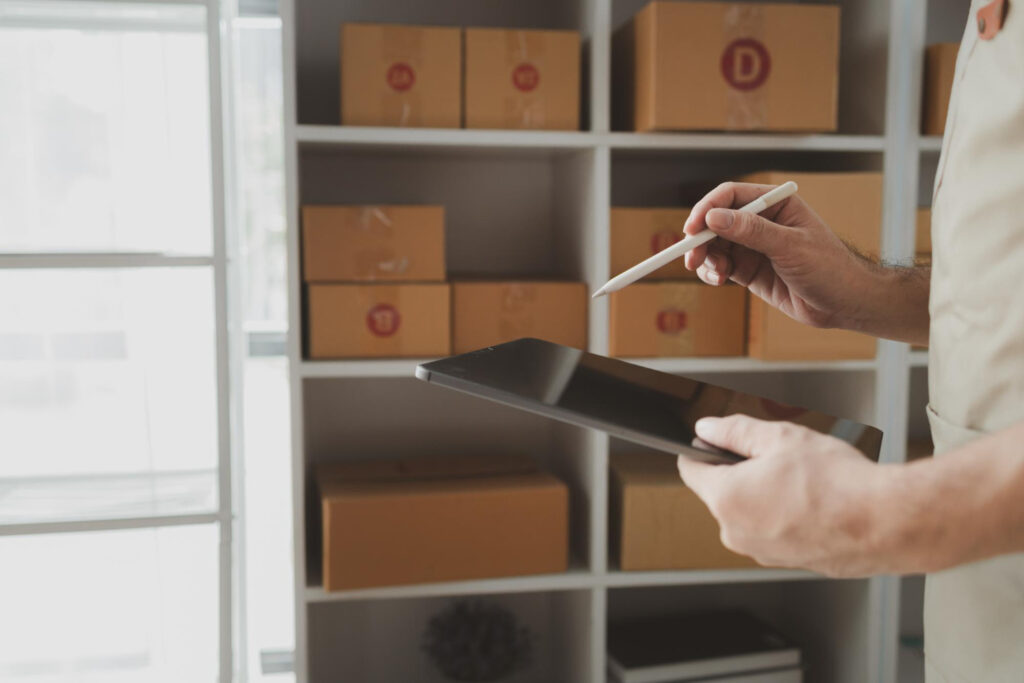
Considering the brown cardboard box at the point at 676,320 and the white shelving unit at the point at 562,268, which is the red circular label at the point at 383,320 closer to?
the white shelving unit at the point at 562,268

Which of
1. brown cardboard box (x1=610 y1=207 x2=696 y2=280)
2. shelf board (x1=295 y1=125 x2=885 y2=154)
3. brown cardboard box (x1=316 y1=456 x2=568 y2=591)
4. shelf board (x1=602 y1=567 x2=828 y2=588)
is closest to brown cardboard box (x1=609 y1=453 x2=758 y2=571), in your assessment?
shelf board (x1=602 y1=567 x2=828 y2=588)

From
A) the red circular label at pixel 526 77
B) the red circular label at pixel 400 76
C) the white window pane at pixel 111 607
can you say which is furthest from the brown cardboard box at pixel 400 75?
the white window pane at pixel 111 607

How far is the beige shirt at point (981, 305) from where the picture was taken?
0.77m

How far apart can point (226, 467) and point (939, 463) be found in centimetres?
121

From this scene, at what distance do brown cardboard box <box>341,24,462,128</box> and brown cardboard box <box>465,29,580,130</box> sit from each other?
0.03 m

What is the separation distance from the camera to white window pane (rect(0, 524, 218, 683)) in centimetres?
153

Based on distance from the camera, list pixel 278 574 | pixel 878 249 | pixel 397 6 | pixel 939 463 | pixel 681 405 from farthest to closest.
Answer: pixel 278 574, pixel 397 6, pixel 878 249, pixel 681 405, pixel 939 463

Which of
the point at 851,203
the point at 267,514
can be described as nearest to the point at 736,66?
the point at 851,203

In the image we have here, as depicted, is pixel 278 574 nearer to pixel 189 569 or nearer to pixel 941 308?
pixel 189 569

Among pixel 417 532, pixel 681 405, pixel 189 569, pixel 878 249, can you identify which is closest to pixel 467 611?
pixel 417 532

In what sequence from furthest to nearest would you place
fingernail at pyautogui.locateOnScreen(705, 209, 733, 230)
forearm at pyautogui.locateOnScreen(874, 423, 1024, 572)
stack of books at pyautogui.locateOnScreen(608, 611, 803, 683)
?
stack of books at pyautogui.locateOnScreen(608, 611, 803, 683)
fingernail at pyautogui.locateOnScreen(705, 209, 733, 230)
forearm at pyautogui.locateOnScreen(874, 423, 1024, 572)

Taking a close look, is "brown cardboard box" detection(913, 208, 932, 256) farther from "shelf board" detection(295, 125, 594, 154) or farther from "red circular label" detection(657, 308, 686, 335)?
"shelf board" detection(295, 125, 594, 154)

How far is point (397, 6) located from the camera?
1897 millimetres

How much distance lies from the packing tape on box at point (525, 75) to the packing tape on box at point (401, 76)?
161 millimetres
